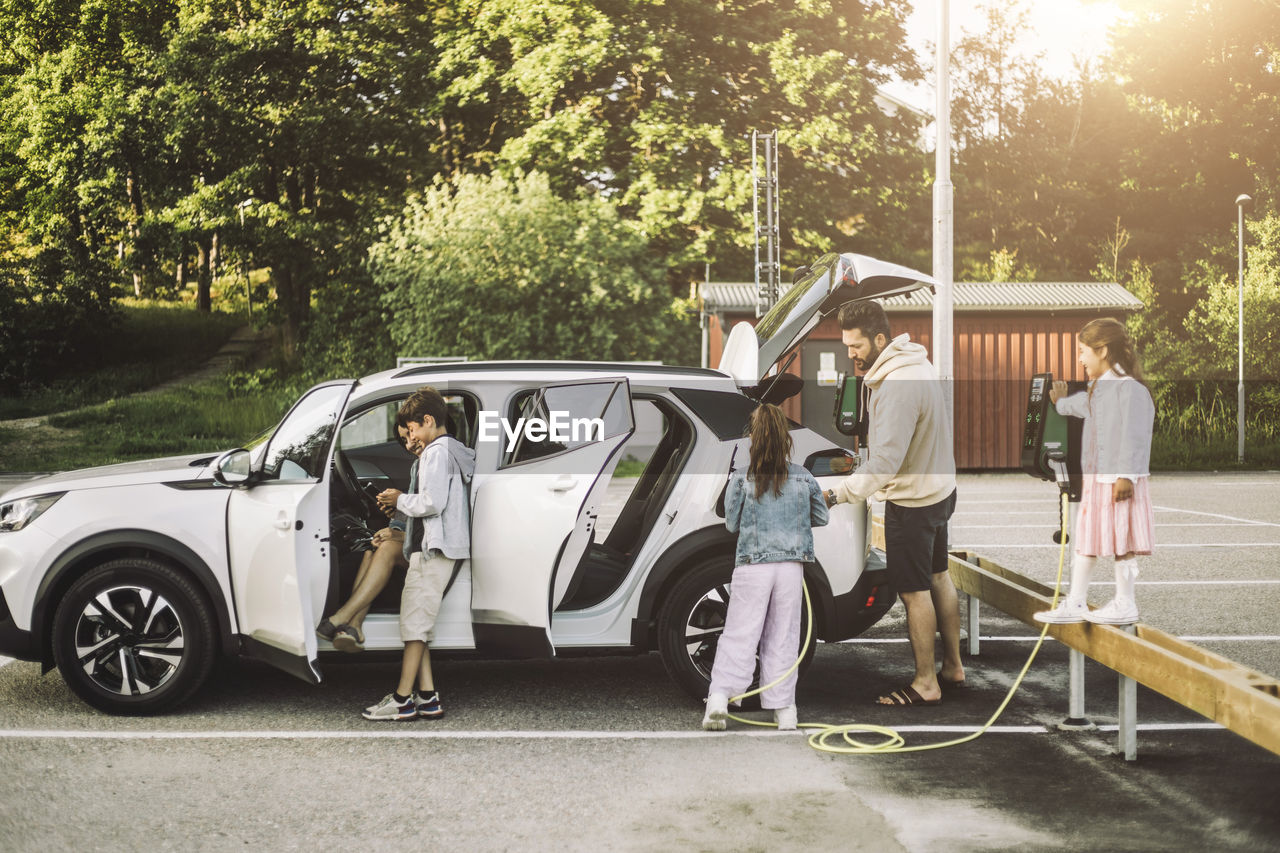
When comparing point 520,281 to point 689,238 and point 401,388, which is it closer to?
point 689,238

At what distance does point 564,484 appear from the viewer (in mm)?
5707

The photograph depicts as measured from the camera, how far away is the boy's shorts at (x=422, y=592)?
5.62 m

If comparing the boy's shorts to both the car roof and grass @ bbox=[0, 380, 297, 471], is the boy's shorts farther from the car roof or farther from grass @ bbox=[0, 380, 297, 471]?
grass @ bbox=[0, 380, 297, 471]

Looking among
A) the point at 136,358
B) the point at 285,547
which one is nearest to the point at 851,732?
the point at 285,547

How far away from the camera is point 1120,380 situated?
5.48 m

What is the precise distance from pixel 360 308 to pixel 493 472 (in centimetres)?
2589

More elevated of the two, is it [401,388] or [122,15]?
[122,15]

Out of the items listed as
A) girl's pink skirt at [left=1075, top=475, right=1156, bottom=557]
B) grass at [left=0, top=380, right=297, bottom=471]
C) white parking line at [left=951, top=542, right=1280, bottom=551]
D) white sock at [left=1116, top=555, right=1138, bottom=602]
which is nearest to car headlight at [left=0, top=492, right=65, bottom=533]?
girl's pink skirt at [left=1075, top=475, right=1156, bottom=557]

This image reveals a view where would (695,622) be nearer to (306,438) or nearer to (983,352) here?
(306,438)

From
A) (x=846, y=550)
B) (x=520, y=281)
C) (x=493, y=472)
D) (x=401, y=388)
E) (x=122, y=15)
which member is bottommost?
(x=846, y=550)

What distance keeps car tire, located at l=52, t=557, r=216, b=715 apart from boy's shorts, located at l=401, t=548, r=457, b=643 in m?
1.01

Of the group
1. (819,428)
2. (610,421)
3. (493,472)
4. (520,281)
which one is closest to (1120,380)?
(610,421)

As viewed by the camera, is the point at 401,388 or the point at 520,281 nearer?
the point at 401,388

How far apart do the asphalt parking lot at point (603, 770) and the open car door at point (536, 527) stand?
0.53 m
